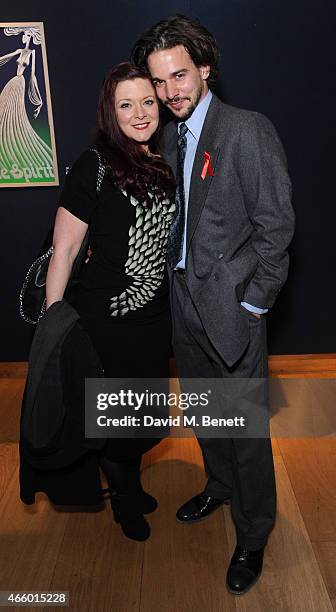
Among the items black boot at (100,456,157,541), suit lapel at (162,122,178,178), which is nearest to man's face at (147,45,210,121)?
suit lapel at (162,122,178,178)

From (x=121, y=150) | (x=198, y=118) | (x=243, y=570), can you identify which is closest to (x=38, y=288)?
(x=121, y=150)

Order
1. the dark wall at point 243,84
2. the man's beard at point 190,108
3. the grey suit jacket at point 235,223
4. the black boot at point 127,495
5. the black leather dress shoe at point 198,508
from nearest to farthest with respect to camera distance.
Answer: the grey suit jacket at point 235,223 < the man's beard at point 190,108 < the black boot at point 127,495 < the black leather dress shoe at point 198,508 < the dark wall at point 243,84

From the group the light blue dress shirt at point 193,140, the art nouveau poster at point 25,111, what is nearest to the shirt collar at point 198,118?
the light blue dress shirt at point 193,140

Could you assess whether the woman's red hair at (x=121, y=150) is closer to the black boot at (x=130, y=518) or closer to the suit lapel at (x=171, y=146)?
the suit lapel at (x=171, y=146)

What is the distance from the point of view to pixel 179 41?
1.98m

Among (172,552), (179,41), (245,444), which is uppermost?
(179,41)

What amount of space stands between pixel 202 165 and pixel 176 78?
0.30m

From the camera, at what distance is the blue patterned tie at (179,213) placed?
2.08 meters

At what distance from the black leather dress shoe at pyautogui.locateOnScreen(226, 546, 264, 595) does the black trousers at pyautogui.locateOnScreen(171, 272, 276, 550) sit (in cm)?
3

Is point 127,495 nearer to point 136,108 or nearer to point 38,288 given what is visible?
point 38,288

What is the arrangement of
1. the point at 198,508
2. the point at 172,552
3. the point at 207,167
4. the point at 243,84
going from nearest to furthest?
the point at 207,167, the point at 172,552, the point at 198,508, the point at 243,84

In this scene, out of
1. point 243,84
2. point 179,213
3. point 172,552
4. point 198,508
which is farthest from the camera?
point 243,84

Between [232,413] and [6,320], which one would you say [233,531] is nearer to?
[232,413]

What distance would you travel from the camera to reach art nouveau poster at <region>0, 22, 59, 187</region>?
3170 millimetres
